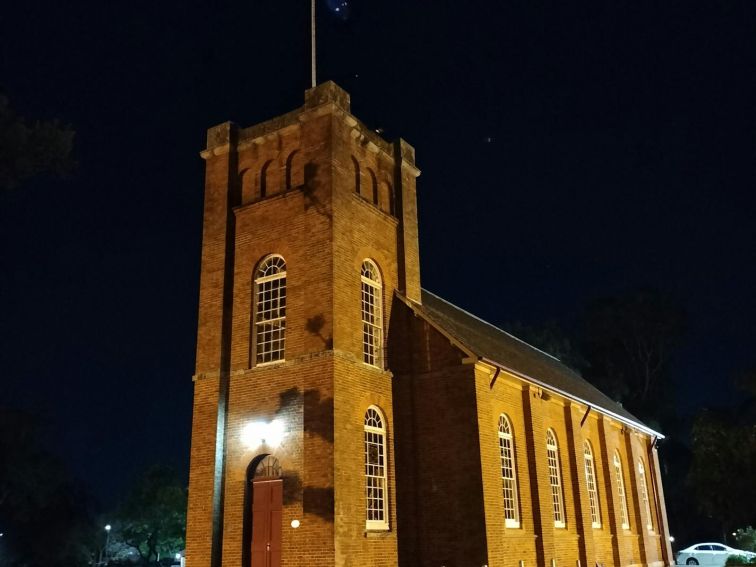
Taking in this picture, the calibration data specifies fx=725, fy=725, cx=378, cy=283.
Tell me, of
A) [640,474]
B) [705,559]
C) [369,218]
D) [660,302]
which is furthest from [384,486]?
[660,302]

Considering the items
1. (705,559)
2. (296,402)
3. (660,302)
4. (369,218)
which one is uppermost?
(660,302)

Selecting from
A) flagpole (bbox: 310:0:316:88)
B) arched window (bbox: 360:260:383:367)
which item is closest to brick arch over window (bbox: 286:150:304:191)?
flagpole (bbox: 310:0:316:88)

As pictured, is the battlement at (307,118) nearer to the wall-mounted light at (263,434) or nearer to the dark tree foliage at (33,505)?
the wall-mounted light at (263,434)

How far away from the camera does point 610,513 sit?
88.7 ft

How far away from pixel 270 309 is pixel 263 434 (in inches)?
131

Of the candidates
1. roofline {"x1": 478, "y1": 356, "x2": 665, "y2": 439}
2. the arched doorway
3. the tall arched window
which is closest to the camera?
the arched doorway

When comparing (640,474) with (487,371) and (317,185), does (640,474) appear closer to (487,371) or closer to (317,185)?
(487,371)

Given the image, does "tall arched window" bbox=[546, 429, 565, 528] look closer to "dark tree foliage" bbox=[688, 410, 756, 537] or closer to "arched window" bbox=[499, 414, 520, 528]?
"arched window" bbox=[499, 414, 520, 528]

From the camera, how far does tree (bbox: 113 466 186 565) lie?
198 feet

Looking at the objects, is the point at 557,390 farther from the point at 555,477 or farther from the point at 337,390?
the point at 337,390

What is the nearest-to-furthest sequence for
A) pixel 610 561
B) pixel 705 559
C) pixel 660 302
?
pixel 610 561 < pixel 705 559 < pixel 660 302

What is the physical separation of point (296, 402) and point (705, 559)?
2940 centimetres

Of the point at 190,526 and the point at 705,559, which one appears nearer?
the point at 190,526

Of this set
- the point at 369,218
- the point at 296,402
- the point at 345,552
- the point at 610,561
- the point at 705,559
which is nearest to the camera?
the point at 345,552
